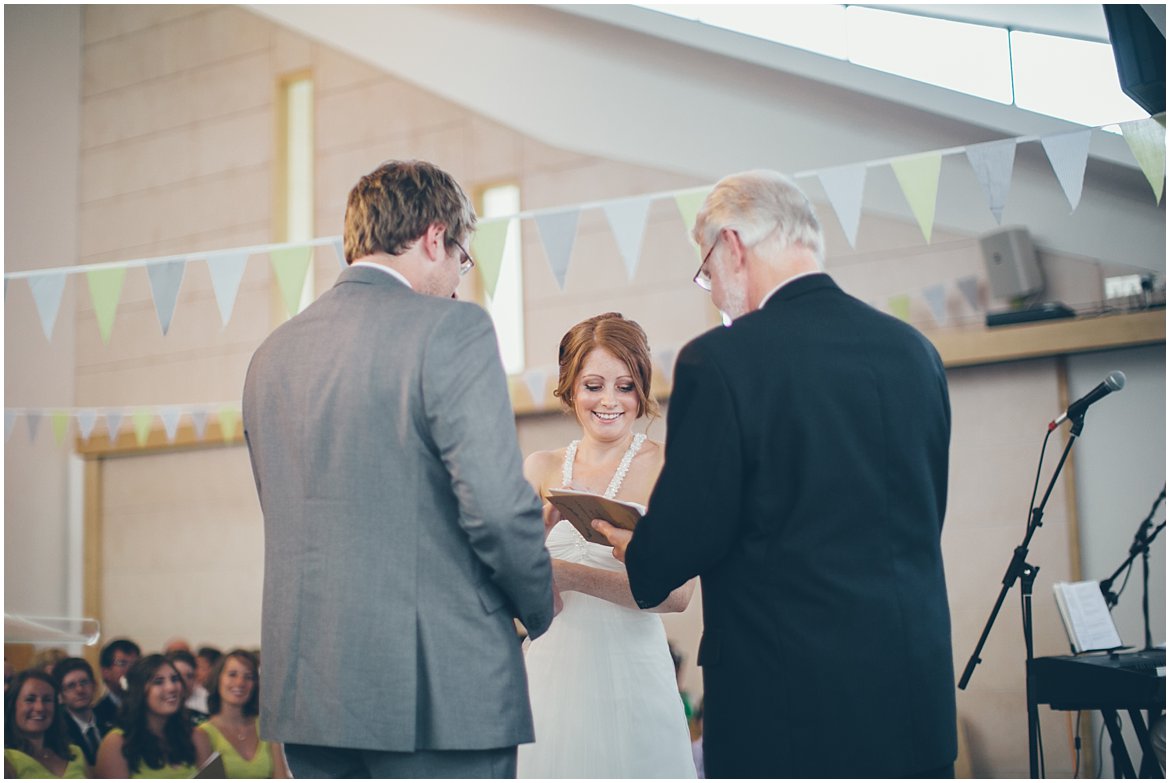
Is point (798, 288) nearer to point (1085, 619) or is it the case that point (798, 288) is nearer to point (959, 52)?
point (1085, 619)

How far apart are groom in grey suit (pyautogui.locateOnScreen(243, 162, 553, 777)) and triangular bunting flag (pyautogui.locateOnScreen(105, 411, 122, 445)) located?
7.93m

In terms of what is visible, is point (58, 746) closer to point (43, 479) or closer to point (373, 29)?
point (43, 479)

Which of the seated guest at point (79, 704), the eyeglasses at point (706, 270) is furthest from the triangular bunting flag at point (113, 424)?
the eyeglasses at point (706, 270)

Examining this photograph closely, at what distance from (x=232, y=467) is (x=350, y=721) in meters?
7.62

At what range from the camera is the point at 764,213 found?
184cm

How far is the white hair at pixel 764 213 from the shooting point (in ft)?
6.01

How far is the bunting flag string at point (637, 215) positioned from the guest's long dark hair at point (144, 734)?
1.63 m

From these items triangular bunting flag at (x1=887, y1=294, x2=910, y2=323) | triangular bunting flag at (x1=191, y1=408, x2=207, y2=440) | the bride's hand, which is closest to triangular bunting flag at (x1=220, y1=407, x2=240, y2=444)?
triangular bunting flag at (x1=191, y1=408, x2=207, y2=440)

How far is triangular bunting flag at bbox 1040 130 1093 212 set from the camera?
3488 millimetres

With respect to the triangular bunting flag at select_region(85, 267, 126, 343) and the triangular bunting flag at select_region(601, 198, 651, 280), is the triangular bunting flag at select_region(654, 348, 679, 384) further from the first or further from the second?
the triangular bunting flag at select_region(85, 267, 126, 343)

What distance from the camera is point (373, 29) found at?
8828 mm

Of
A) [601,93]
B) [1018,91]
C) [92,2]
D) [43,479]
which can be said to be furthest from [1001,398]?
[92,2]

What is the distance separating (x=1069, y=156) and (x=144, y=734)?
182 inches

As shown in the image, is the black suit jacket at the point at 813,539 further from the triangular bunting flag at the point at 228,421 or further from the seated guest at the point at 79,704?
the triangular bunting flag at the point at 228,421
